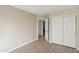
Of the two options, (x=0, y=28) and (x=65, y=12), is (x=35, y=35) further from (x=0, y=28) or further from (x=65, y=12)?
(x=0, y=28)

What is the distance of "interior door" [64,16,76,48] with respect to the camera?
17.6ft

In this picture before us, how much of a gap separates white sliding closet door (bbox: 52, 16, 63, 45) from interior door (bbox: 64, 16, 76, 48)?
1.45ft

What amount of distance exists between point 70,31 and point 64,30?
477 mm

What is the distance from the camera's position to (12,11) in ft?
15.6

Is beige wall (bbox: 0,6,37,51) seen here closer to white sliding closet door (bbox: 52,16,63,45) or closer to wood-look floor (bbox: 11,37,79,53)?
wood-look floor (bbox: 11,37,79,53)

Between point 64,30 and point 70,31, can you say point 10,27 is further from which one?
point 70,31

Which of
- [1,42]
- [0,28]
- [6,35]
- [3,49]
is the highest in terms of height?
[0,28]

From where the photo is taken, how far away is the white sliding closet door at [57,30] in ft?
20.7

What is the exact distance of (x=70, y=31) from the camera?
5586 mm

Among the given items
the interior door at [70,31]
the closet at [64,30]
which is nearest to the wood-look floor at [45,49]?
the interior door at [70,31]

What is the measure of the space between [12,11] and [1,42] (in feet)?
5.65

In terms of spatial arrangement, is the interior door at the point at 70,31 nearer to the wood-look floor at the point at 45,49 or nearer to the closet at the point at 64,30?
the closet at the point at 64,30

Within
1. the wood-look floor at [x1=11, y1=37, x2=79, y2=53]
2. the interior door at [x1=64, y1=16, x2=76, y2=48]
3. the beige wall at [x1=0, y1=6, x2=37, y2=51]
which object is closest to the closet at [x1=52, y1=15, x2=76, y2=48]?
the interior door at [x1=64, y1=16, x2=76, y2=48]
